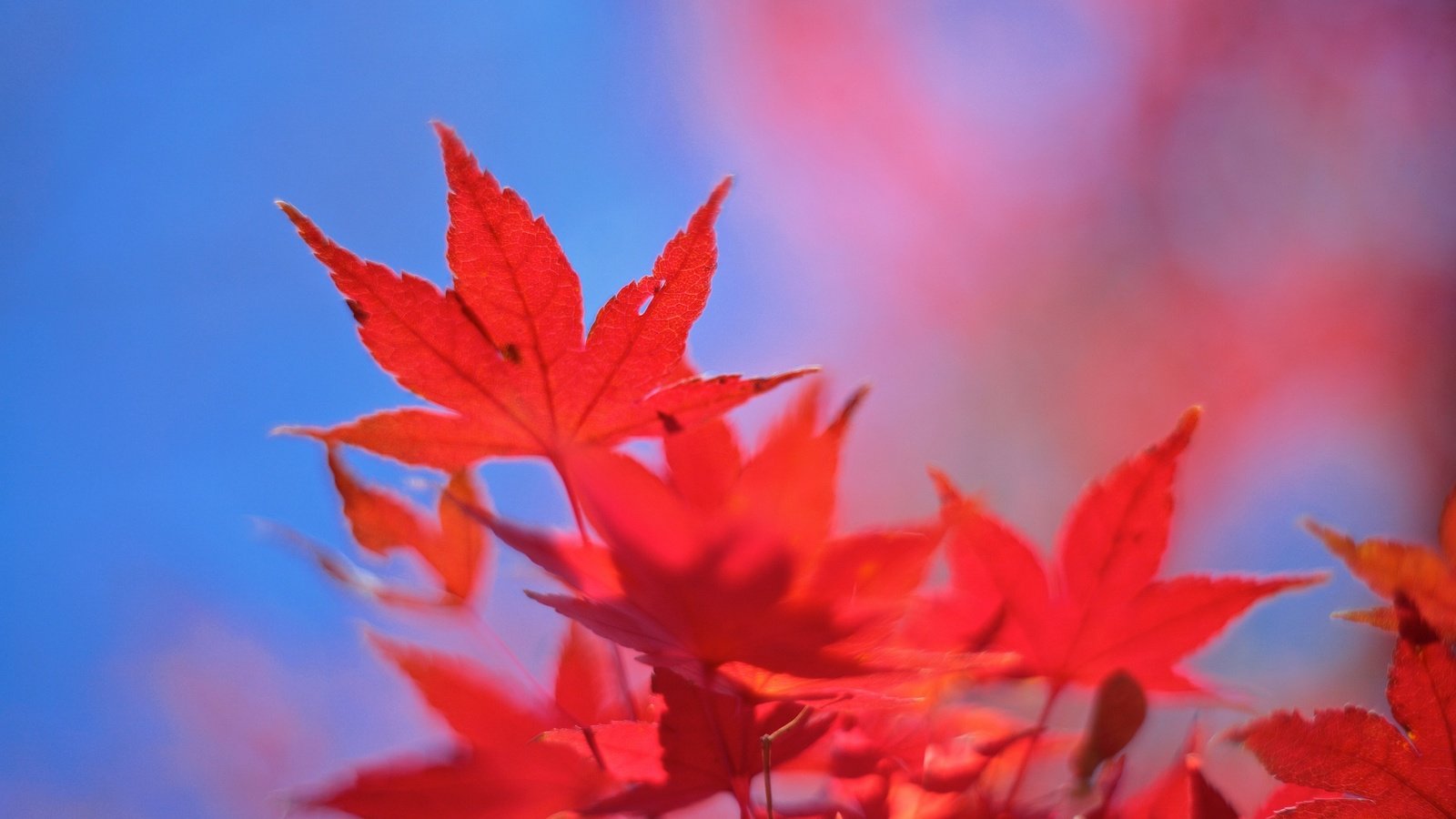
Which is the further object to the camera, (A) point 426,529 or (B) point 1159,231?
(B) point 1159,231

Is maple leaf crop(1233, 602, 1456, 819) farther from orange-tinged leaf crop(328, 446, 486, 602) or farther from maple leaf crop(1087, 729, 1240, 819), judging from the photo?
orange-tinged leaf crop(328, 446, 486, 602)

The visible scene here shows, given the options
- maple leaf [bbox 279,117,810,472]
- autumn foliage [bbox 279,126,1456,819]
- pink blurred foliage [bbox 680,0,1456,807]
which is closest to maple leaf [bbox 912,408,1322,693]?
autumn foliage [bbox 279,126,1456,819]

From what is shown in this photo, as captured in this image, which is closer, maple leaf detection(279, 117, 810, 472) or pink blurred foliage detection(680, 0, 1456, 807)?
maple leaf detection(279, 117, 810, 472)

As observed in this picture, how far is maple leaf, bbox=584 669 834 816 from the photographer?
0.86ft

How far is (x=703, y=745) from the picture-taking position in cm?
27

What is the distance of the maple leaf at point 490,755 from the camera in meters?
0.29

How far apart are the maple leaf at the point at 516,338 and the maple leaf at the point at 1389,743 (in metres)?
0.19

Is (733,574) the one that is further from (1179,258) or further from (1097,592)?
(1179,258)

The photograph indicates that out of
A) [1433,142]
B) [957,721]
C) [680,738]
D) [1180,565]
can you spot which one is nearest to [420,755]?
[680,738]

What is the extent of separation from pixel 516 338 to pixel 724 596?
0.33ft

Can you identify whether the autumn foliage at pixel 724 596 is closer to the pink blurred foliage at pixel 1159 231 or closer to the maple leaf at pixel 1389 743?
the maple leaf at pixel 1389 743

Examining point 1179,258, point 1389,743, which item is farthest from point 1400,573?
point 1179,258

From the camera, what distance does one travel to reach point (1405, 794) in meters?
0.26

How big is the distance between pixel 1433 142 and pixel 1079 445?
1.02 meters
